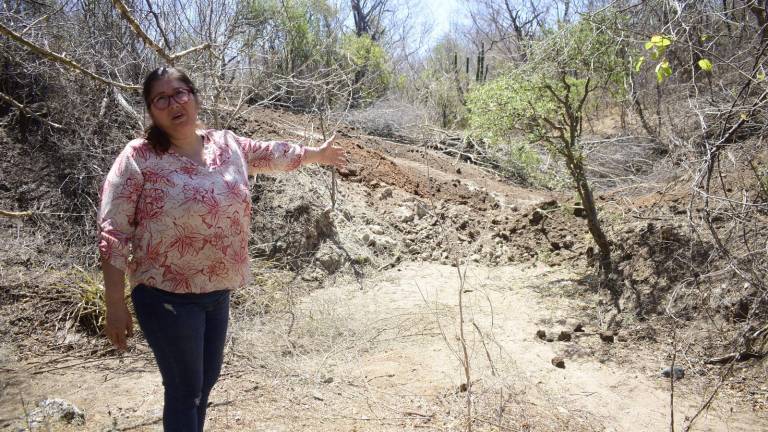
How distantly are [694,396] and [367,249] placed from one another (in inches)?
157

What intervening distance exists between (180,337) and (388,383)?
2136mm

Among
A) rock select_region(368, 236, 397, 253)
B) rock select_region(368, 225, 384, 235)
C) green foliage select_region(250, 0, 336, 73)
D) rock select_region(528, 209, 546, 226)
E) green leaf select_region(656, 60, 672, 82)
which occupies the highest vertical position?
green foliage select_region(250, 0, 336, 73)

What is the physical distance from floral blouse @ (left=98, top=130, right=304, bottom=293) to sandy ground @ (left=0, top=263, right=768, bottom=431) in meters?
1.08

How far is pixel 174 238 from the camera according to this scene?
201cm

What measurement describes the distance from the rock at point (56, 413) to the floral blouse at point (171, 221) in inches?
63.9

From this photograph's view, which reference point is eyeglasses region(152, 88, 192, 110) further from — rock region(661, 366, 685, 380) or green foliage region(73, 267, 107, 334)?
rock region(661, 366, 685, 380)

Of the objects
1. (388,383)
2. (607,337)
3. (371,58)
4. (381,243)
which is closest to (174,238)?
(388,383)

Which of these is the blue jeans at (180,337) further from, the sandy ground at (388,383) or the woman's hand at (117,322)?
the sandy ground at (388,383)

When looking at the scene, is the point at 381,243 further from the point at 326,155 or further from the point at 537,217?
the point at 326,155

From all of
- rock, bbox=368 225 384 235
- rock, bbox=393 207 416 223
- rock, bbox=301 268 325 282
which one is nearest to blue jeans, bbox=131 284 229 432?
rock, bbox=301 268 325 282

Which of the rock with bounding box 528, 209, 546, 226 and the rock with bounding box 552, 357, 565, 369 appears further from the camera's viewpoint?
the rock with bounding box 528, 209, 546, 226

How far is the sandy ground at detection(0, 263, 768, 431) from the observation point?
3.36 m

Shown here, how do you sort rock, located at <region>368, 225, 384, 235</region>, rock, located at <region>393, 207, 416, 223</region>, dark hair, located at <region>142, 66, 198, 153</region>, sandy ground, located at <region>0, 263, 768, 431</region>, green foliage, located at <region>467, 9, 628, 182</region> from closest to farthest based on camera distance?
dark hair, located at <region>142, 66, 198, 153</region>
sandy ground, located at <region>0, 263, 768, 431</region>
green foliage, located at <region>467, 9, 628, 182</region>
rock, located at <region>368, 225, 384, 235</region>
rock, located at <region>393, 207, 416, 223</region>

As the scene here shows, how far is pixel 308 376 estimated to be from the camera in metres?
4.05
